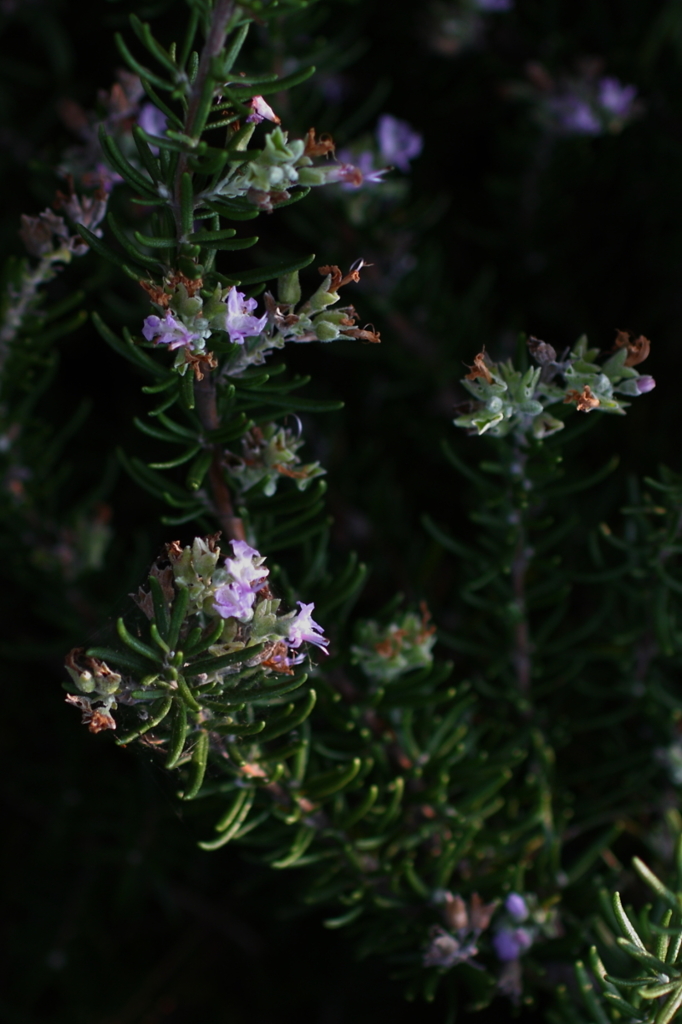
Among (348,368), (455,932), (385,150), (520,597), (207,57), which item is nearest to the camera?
(207,57)

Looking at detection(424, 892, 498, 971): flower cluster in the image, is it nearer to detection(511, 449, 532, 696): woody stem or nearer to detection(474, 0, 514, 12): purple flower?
detection(511, 449, 532, 696): woody stem

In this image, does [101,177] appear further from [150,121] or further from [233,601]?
[233,601]

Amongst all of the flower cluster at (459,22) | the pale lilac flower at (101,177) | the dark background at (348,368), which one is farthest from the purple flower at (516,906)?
the flower cluster at (459,22)

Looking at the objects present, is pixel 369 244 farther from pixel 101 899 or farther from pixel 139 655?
pixel 101 899

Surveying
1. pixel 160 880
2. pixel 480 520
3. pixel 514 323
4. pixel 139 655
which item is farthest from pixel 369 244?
pixel 160 880

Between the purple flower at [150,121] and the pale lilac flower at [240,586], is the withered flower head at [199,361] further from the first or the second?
the purple flower at [150,121]

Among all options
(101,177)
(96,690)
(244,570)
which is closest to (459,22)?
(101,177)
